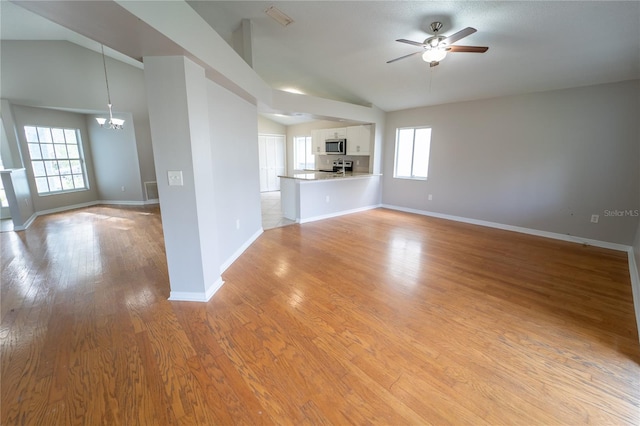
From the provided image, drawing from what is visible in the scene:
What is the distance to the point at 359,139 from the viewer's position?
641 centimetres

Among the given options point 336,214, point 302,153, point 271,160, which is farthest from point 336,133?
point 271,160

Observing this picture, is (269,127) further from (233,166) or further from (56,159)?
(233,166)

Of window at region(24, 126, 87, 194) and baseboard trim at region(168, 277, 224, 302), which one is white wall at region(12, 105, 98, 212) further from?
baseboard trim at region(168, 277, 224, 302)

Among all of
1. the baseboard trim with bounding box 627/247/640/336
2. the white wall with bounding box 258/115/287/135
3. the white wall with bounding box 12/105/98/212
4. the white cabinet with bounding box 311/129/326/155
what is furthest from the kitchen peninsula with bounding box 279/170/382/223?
the white wall with bounding box 12/105/98/212

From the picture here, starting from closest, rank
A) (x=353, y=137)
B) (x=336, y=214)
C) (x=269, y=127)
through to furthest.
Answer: (x=336, y=214) < (x=353, y=137) < (x=269, y=127)

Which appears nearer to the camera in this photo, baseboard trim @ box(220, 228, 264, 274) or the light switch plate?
the light switch plate

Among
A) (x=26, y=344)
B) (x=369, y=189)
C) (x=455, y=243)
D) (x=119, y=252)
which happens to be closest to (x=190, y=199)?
(x=26, y=344)

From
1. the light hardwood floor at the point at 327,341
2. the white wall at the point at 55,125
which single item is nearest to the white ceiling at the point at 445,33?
the white wall at the point at 55,125

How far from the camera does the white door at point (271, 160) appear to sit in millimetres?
8969

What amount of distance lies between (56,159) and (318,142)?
6498 mm

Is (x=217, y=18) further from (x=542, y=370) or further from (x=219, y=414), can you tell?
(x=542, y=370)

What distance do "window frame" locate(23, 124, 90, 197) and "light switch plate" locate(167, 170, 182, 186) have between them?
5.95 meters

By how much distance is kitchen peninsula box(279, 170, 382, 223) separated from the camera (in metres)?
5.18

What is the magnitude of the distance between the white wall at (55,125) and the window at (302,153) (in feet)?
19.2
